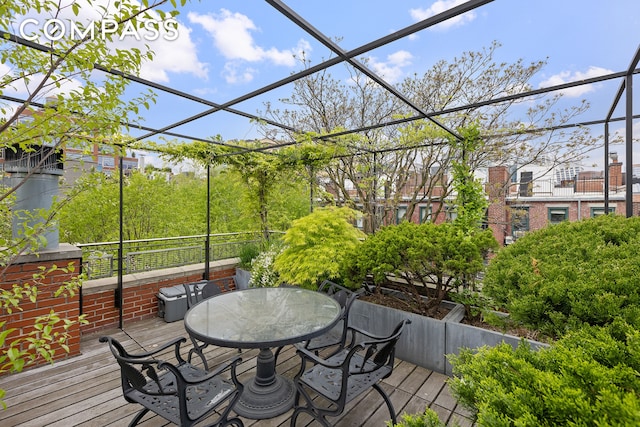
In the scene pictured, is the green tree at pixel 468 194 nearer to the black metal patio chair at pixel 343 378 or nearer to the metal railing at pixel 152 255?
the black metal patio chair at pixel 343 378

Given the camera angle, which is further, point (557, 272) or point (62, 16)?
point (557, 272)

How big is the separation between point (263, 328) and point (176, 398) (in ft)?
2.34

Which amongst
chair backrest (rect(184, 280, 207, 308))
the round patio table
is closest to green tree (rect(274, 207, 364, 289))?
the round patio table

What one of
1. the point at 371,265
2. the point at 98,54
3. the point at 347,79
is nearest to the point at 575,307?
the point at 371,265

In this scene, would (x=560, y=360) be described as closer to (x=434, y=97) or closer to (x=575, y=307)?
(x=575, y=307)

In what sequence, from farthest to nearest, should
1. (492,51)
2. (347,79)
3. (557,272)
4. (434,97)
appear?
(347,79)
(434,97)
(492,51)
(557,272)

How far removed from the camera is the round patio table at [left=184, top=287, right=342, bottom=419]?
2107 millimetres

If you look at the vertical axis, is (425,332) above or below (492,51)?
below

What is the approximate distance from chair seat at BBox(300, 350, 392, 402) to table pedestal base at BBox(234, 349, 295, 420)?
0.47m

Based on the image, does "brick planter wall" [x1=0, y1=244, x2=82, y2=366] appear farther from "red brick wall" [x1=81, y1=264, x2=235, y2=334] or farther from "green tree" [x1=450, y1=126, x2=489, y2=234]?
"green tree" [x1=450, y1=126, x2=489, y2=234]

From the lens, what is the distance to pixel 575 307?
64.9 inches

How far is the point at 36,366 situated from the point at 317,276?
311cm

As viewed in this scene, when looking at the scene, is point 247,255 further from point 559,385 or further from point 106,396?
point 559,385

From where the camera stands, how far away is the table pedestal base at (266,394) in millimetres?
2254
